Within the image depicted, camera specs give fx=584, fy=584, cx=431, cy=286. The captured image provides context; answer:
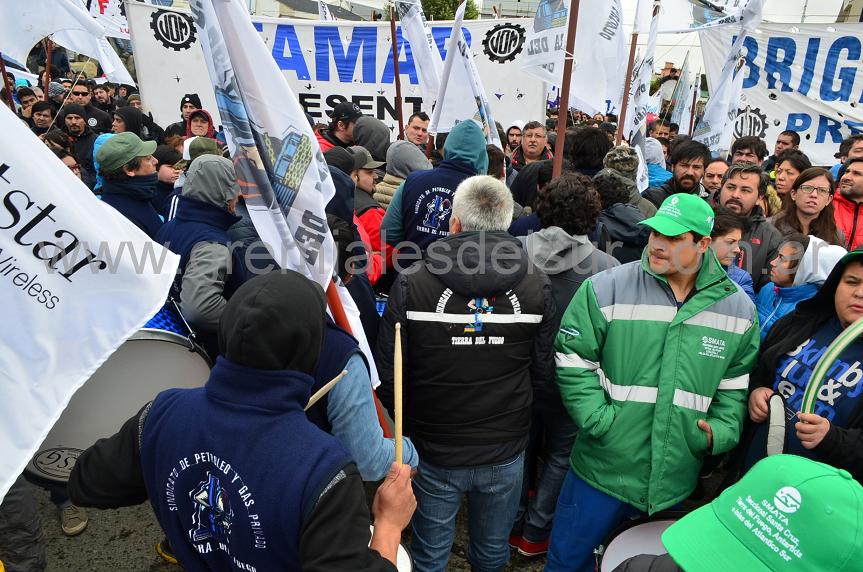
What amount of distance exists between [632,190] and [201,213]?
287 centimetres

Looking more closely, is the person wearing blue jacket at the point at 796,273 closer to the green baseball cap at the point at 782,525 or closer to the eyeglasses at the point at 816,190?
the eyeglasses at the point at 816,190

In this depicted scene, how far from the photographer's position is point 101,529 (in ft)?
10.9

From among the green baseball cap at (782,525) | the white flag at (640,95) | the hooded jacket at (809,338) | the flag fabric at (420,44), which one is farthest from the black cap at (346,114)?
the green baseball cap at (782,525)

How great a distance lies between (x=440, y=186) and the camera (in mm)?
3691

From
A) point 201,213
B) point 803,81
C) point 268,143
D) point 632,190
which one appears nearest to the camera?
point 268,143

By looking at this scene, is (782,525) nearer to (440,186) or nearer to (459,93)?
(440,186)

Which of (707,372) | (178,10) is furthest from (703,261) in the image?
(178,10)

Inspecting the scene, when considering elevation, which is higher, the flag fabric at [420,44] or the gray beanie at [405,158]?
the flag fabric at [420,44]

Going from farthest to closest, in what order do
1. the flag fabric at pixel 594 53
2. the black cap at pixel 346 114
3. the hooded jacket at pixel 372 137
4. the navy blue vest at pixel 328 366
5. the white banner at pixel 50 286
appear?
the black cap at pixel 346 114, the hooded jacket at pixel 372 137, the flag fabric at pixel 594 53, the navy blue vest at pixel 328 366, the white banner at pixel 50 286

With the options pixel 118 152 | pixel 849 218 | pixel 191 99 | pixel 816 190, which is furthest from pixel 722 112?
pixel 191 99

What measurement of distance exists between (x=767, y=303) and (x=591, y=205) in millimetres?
1116

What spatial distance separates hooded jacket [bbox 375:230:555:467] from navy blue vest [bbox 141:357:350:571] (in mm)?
953

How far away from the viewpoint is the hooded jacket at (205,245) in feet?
8.62

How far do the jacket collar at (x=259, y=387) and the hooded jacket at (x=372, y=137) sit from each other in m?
3.91
